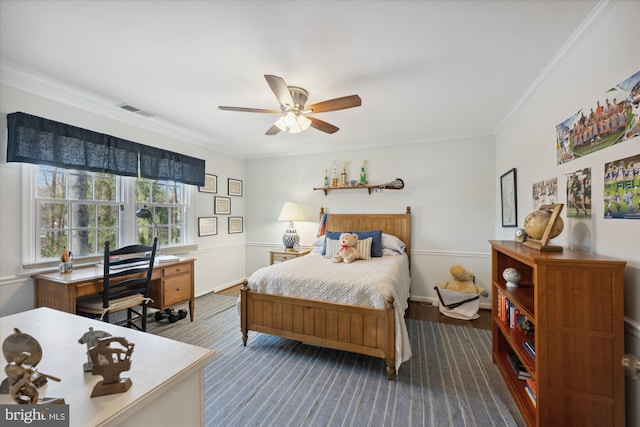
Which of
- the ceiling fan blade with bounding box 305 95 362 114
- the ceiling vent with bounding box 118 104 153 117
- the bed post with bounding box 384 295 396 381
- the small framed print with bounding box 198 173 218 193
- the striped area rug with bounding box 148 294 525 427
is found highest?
the ceiling vent with bounding box 118 104 153 117

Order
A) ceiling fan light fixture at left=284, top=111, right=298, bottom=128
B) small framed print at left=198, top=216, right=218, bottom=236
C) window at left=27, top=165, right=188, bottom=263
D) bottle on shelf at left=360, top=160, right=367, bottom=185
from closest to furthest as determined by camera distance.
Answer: ceiling fan light fixture at left=284, top=111, right=298, bottom=128 → window at left=27, top=165, right=188, bottom=263 → small framed print at left=198, top=216, right=218, bottom=236 → bottle on shelf at left=360, top=160, right=367, bottom=185

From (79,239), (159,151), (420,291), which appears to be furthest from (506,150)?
(79,239)

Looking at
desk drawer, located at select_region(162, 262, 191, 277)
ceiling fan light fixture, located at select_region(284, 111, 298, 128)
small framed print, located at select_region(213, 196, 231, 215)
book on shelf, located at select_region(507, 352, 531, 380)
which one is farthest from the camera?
small framed print, located at select_region(213, 196, 231, 215)

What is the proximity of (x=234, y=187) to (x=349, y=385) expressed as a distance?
12.6 ft

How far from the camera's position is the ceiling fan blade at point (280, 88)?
68.6 inches

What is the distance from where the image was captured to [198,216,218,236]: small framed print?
4.09 meters

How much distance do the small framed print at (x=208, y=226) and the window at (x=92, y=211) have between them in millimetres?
416

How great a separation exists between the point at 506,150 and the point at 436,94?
133 cm

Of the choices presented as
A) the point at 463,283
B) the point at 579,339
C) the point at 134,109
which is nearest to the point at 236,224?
the point at 134,109

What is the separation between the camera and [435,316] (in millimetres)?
3354

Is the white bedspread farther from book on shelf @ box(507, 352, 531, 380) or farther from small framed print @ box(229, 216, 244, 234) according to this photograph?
small framed print @ box(229, 216, 244, 234)

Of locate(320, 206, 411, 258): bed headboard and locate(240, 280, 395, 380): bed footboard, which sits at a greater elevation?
locate(320, 206, 411, 258): bed headboard

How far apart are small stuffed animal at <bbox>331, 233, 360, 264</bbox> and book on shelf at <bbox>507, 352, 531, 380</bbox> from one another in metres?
1.68

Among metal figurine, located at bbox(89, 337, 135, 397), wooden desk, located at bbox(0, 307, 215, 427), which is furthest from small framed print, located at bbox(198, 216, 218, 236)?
metal figurine, located at bbox(89, 337, 135, 397)
